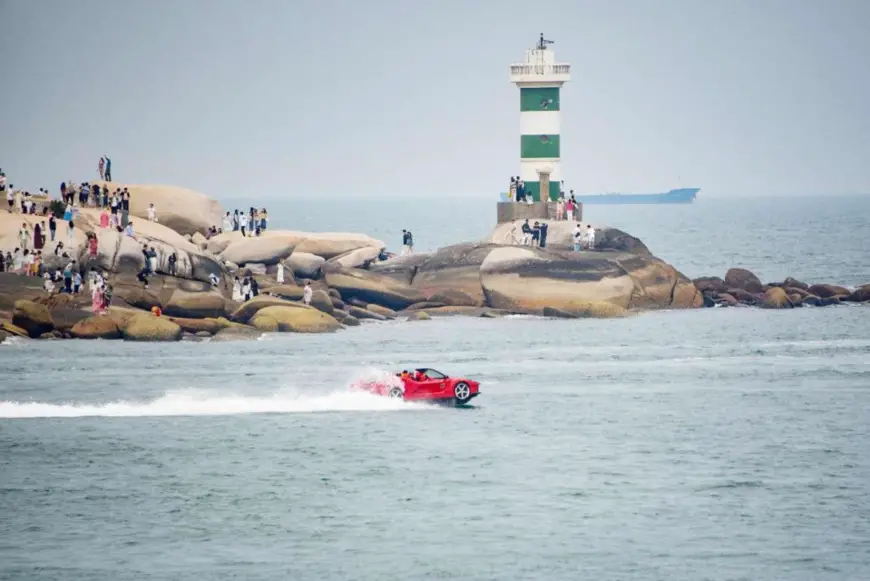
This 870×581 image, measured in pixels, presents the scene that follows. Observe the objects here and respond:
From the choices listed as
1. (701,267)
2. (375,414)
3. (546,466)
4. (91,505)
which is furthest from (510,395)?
(701,267)

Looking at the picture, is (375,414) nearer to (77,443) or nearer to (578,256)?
(77,443)

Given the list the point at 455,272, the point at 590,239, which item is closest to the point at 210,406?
the point at 455,272

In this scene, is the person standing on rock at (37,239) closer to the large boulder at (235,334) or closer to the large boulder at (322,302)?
the large boulder at (235,334)

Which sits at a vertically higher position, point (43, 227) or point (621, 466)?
point (43, 227)

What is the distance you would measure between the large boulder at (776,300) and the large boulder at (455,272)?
13668mm

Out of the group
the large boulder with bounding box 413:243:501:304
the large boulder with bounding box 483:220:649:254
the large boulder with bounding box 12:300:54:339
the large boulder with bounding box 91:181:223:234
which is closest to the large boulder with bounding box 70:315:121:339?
the large boulder with bounding box 12:300:54:339

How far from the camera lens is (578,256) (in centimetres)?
8488

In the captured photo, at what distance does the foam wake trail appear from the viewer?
187ft

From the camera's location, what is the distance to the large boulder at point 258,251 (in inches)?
3378

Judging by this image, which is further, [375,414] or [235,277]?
[235,277]

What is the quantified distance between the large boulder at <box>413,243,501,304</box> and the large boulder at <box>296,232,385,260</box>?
5.04 meters

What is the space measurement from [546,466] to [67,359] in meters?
24.6

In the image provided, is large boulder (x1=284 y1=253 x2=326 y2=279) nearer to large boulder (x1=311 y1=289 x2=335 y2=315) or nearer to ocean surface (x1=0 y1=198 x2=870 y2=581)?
large boulder (x1=311 y1=289 x2=335 y2=315)

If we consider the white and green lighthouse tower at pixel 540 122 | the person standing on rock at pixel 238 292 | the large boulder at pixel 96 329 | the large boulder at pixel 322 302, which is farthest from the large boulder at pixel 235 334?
the white and green lighthouse tower at pixel 540 122
